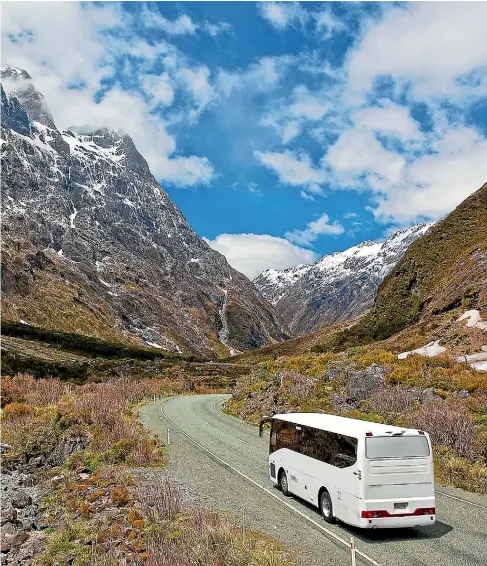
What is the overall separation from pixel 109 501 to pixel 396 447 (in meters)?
9.59

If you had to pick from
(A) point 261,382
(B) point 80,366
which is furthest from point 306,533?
(B) point 80,366

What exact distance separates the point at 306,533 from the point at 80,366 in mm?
69072

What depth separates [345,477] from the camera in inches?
508

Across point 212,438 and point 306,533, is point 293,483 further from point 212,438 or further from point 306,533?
point 212,438

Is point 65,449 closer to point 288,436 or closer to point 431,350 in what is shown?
point 288,436

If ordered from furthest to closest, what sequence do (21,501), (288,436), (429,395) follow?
Result: (429,395), (21,501), (288,436)

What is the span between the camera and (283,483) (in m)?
17.0

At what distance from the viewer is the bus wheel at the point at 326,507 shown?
13680 millimetres

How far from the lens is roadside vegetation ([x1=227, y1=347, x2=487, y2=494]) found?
19062mm

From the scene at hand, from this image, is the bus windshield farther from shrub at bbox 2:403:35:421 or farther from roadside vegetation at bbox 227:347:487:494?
shrub at bbox 2:403:35:421

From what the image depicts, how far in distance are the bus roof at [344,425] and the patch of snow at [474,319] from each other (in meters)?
30.2

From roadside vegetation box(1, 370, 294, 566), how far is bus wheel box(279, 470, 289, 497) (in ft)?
10.8

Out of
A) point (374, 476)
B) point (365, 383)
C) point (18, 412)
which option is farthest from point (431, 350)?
point (18, 412)

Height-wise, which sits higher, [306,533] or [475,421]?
[475,421]
